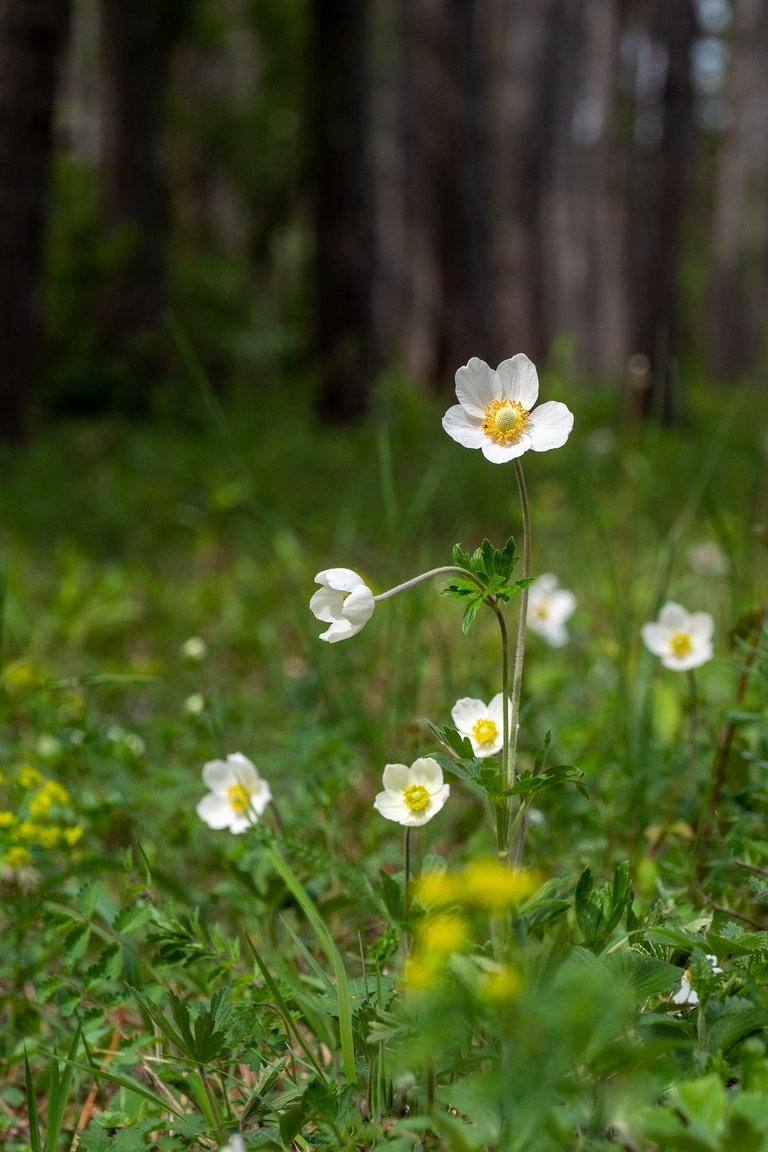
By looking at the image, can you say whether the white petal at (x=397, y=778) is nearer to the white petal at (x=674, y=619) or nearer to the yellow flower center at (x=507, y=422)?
the yellow flower center at (x=507, y=422)

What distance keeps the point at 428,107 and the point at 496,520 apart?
230 inches

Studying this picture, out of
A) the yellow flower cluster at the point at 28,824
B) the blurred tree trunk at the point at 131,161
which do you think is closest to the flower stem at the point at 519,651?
the yellow flower cluster at the point at 28,824

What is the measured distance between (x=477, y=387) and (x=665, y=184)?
7.63m

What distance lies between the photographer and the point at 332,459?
6328mm

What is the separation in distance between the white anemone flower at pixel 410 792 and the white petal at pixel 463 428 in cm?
34

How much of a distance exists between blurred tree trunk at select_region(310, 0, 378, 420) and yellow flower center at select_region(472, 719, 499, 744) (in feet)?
23.5

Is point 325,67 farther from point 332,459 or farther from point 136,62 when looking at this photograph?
point 332,459

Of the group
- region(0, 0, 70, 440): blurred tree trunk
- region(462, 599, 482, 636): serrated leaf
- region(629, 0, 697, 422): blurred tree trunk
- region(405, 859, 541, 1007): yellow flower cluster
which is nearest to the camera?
region(405, 859, 541, 1007): yellow flower cluster

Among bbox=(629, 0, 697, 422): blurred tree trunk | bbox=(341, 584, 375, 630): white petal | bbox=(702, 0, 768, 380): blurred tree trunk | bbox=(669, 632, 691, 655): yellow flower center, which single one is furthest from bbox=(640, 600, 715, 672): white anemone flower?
bbox=(702, 0, 768, 380): blurred tree trunk

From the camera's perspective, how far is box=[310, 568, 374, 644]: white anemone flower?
1.08 meters

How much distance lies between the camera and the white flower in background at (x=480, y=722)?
121 cm

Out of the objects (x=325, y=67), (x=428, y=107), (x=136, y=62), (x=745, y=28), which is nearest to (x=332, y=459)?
(x=325, y=67)

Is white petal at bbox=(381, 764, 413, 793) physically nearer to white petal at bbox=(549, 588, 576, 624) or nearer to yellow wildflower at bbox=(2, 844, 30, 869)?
yellow wildflower at bbox=(2, 844, 30, 869)

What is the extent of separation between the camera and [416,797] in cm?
116
